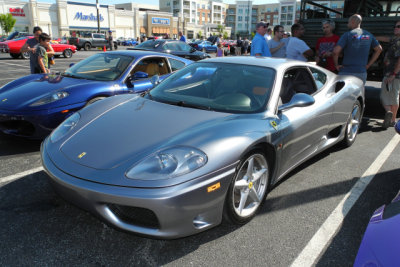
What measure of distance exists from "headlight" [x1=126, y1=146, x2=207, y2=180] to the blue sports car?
240 centimetres

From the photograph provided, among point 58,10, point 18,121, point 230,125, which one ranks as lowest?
point 18,121

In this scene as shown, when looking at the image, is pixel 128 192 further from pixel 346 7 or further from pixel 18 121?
pixel 346 7

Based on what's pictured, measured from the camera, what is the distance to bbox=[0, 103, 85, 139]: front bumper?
3.86 metres

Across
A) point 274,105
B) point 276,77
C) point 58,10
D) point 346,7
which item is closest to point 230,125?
point 274,105

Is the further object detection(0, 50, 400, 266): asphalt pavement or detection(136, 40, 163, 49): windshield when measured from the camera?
detection(136, 40, 163, 49): windshield

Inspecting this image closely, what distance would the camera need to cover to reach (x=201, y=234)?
2.48 metres

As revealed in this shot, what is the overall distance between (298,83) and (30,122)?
327 centimetres

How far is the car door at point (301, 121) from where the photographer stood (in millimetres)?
2942

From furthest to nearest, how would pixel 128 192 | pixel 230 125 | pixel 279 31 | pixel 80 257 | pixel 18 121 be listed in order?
pixel 279 31
pixel 18 121
pixel 230 125
pixel 80 257
pixel 128 192

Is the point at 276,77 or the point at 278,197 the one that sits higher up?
the point at 276,77

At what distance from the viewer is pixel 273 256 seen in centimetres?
225

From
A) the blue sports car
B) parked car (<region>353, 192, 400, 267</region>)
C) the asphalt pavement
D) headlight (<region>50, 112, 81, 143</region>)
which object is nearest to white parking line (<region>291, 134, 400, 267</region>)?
the asphalt pavement

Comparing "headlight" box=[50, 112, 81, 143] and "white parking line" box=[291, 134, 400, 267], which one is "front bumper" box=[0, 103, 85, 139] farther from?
"white parking line" box=[291, 134, 400, 267]

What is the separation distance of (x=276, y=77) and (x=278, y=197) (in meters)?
1.17
